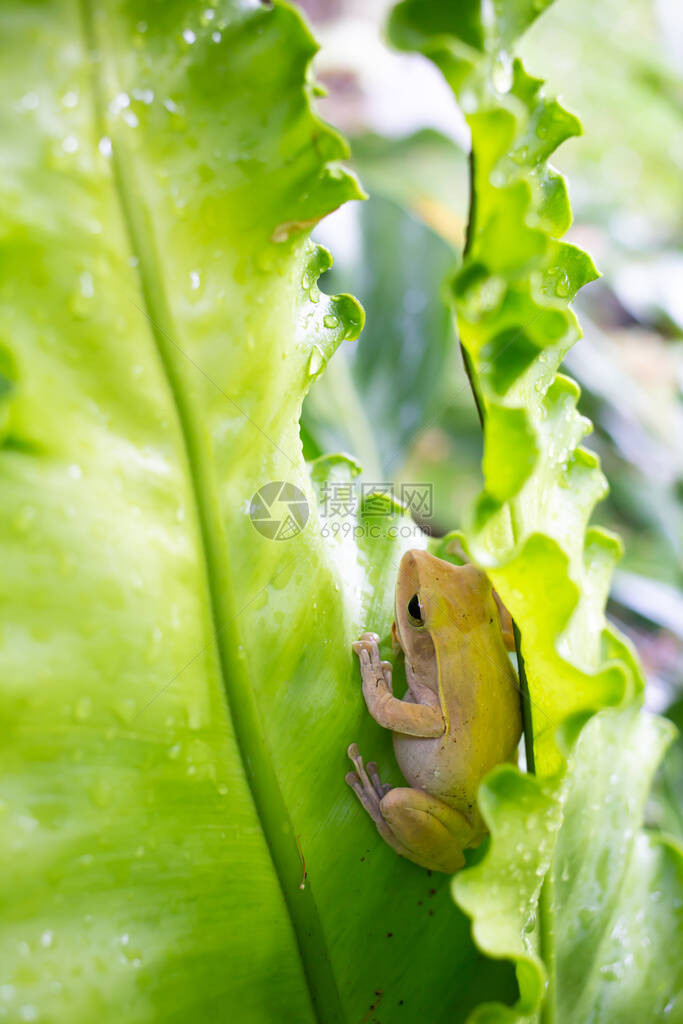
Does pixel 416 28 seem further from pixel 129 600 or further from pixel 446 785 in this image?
pixel 446 785

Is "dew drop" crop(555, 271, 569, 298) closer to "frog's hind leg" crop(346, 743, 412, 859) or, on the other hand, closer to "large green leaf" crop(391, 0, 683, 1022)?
"large green leaf" crop(391, 0, 683, 1022)

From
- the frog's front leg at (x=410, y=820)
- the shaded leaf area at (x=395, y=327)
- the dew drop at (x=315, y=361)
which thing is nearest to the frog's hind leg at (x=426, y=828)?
the frog's front leg at (x=410, y=820)

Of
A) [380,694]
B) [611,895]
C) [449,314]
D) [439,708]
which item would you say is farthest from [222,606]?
[449,314]

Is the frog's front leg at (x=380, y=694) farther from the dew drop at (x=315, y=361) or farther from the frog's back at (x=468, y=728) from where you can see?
the dew drop at (x=315, y=361)

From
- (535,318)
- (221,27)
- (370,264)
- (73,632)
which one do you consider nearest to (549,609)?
(535,318)

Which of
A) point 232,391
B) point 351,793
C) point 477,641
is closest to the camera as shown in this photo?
point 232,391

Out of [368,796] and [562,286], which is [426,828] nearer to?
[368,796]
